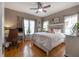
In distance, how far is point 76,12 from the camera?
4410mm

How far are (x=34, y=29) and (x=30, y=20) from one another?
94 centimetres

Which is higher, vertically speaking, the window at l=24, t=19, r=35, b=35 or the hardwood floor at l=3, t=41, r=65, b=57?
the window at l=24, t=19, r=35, b=35

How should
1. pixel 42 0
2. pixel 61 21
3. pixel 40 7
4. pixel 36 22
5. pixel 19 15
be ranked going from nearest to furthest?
1. pixel 42 0
2. pixel 40 7
3. pixel 61 21
4. pixel 19 15
5. pixel 36 22

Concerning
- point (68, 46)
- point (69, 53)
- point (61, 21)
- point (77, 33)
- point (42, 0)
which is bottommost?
point (69, 53)

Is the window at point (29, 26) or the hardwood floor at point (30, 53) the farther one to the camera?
the window at point (29, 26)

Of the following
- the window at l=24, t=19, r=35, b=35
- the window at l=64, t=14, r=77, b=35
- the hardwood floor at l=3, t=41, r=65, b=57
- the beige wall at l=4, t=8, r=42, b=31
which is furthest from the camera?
the window at l=24, t=19, r=35, b=35

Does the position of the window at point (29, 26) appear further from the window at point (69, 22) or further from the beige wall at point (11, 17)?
the window at point (69, 22)

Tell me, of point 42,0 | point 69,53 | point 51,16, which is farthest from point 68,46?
point 51,16

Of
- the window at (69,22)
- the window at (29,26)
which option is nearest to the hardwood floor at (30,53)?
the window at (69,22)

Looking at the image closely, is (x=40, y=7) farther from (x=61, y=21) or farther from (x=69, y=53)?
(x=69, y=53)

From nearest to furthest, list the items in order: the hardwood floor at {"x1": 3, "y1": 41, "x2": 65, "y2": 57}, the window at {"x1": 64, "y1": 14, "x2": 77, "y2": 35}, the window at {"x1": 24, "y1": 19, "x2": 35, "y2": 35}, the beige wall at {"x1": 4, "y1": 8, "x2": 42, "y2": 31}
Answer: the hardwood floor at {"x1": 3, "y1": 41, "x2": 65, "y2": 57}
the window at {"x1": 64, "y1": 14, "x2": 77, "y2": 35}
the beige wall at {"x1": 4, "y1": 8, "x2": 42, "y2": 31}
the window at {"x1": 24, "y1": 19, "x2": 35, "y2": 35}

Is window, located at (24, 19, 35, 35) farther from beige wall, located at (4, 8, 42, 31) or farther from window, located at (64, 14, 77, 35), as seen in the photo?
window, located at (64, 14, 77, 35)

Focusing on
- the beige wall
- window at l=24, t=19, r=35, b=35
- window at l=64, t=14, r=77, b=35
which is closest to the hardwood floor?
window at l=64, t=14, r=77, b=35

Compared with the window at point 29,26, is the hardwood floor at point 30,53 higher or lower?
lower
